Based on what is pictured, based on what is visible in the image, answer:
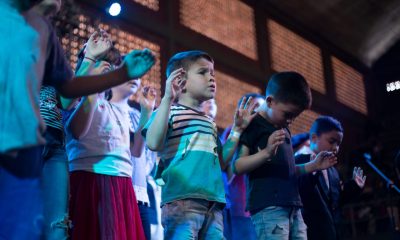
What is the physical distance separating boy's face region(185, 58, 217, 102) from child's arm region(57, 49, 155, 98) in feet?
2.00

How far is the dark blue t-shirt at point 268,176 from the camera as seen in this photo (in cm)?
206

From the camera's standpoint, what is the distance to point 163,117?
5.83 feet

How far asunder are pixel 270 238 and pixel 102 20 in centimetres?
189

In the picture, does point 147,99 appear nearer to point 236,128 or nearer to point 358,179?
point 236,128

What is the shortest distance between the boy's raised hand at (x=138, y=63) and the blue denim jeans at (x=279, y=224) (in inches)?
36.5

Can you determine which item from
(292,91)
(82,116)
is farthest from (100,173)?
(292,91)

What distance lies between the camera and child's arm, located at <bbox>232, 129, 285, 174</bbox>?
6.55ft

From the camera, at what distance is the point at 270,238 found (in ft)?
6.53

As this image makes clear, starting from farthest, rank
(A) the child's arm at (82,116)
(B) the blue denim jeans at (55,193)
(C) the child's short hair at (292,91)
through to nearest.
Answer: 1. (C) the child's short hair at (292,91)
2. (A) the child's arm at (82,116)
3. (B) the blue denim jeans at (55,193)

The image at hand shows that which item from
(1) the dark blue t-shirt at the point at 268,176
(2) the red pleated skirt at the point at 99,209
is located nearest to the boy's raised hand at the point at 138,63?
(2) the red pleated skirt at the point at 99,209

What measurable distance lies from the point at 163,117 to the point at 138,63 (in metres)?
0.44

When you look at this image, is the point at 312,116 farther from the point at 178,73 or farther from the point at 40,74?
the point at 40,74

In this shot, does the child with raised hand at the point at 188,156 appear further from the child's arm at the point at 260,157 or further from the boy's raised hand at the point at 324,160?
the boy's raised hand at the point at 324,160

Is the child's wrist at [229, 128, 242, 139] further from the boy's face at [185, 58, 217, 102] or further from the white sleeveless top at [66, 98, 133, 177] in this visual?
the white sleeveless top at [66, 98, 133, 177]
